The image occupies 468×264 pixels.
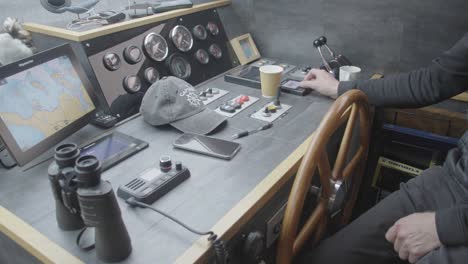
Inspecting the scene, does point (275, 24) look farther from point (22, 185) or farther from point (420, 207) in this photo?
point (22, 185)

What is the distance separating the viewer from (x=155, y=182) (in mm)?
833

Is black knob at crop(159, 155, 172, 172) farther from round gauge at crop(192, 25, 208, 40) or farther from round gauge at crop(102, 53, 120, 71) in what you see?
round gauge at crop(192, 25, 208, 40)

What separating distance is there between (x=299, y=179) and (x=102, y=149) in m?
0.58

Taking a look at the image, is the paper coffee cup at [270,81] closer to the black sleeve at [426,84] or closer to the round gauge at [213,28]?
the black sleeve at [426,84]

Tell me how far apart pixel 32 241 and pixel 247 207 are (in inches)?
16.9

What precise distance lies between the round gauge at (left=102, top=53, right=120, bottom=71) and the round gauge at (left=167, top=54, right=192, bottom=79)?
0.70 ft

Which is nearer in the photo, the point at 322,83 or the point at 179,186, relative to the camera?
the point at 179,186

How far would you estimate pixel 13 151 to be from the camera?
2.94 feet

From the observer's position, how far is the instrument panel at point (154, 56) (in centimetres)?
120

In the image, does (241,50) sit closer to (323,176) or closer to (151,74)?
(151,74)

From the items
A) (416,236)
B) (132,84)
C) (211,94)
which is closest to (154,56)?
(132,84)

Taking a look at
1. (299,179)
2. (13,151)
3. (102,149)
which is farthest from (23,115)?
(299,179)

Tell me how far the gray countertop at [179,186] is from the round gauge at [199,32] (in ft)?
1.56

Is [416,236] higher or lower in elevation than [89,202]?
lower
